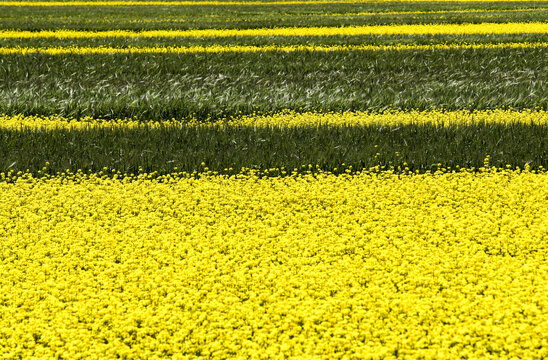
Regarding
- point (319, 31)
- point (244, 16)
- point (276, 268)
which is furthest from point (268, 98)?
point (244, 16)

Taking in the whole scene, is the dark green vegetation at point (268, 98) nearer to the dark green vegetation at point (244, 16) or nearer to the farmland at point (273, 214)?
the farmland at point (273, 214)

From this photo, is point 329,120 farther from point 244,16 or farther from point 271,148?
point 244,16

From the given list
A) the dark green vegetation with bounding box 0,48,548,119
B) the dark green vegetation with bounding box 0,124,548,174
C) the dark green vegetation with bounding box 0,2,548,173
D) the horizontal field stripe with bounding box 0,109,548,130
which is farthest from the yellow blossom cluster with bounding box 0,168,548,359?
the dark green vegetation with bounding box 0,48,548,119

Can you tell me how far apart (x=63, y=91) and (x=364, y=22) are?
1400 cm

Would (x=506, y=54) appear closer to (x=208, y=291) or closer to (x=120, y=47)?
(x=120, y=47)

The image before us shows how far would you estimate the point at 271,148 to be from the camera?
7148 millimetres

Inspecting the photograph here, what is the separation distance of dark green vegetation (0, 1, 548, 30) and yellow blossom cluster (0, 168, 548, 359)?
16.2 metres

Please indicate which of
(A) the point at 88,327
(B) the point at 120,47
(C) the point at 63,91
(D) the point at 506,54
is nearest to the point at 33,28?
(B) the point at 120,47

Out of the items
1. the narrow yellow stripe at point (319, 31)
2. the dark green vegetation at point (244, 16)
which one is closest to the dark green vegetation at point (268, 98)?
the narrow yellow stripe at point (319, 31)

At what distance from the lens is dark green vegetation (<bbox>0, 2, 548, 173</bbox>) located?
22.4 ft

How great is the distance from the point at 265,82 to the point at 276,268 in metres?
7.19

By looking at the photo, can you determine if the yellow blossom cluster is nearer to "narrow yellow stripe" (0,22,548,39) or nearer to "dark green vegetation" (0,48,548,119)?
"dark green vegetation" (0,48,548,119)

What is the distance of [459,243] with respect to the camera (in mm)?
4734

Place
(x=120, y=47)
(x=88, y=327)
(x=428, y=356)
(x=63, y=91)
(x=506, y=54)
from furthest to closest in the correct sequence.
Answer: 1. (x=120, y=47)
2. (x=506, y=54)
3. (x=63, y=91)
4. (x=88, y=327)
5. (x=428, y=356)
